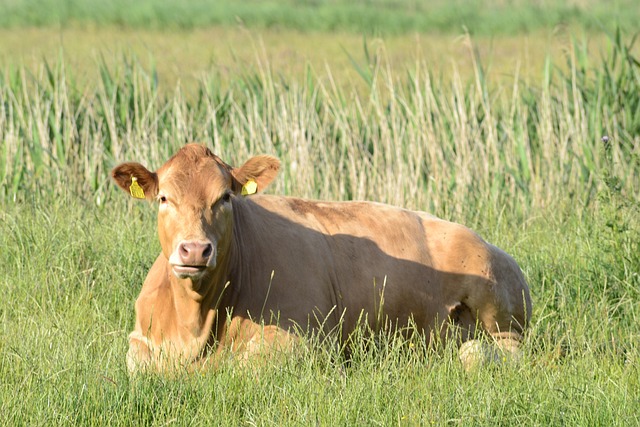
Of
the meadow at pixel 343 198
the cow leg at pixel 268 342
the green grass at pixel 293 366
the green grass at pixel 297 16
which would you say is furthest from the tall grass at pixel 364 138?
the green grass at pixel 297 16

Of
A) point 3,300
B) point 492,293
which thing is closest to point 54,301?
point 3,300

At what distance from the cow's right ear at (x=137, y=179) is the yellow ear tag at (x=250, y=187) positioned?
485 mm

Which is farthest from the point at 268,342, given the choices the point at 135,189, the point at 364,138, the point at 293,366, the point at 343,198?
the point at 364,138

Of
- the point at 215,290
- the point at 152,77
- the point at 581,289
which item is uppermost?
the point at 152,77

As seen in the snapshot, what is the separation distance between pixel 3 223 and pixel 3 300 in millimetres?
1146

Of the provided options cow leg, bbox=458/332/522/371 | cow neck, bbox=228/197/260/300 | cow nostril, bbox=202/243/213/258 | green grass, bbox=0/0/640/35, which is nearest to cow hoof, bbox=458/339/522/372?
cow leg, bbox=458/332/522/371

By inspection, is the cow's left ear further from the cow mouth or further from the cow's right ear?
the cow mouth

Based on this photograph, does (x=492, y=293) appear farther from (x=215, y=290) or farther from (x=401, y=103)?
(x=401, y=103)

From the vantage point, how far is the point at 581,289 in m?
6.51

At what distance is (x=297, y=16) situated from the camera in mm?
32594

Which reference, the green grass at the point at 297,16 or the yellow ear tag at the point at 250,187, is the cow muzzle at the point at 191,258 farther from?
the green grass at the point at 297,16

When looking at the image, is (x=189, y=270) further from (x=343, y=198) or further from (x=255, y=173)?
(x=343, y=198)

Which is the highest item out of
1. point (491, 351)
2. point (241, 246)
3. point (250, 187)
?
point (250, 187)

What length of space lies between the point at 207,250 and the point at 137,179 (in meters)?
0.69
